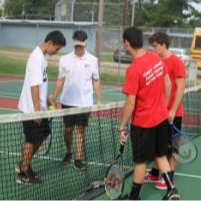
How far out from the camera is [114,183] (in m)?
6.24

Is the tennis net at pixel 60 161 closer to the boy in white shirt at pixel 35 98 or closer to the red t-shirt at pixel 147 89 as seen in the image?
the boy in white shirt at pixel 35 98

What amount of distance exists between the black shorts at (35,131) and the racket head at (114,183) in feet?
3.61

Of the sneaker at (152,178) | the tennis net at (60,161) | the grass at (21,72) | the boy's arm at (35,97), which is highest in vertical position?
the boy's arm at (35,97)

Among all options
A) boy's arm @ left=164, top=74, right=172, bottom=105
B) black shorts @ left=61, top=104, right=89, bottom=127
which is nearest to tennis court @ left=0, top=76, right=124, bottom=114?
black shorts @ left=61, top=104, right=89, bottom=127

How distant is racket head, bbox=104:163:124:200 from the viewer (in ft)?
20.2

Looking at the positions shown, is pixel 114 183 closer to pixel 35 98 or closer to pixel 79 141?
pixel 35 98

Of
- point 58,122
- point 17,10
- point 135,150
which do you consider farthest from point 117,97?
point 17,10

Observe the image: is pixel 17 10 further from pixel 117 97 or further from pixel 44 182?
pixel 44 182

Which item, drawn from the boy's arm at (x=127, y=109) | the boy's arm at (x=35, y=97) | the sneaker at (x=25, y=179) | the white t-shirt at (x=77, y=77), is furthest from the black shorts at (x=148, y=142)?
the white t-shirt at (x=77, y=77)

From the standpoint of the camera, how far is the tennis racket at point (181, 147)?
715 centimetres

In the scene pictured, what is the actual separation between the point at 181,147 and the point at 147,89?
1.71m

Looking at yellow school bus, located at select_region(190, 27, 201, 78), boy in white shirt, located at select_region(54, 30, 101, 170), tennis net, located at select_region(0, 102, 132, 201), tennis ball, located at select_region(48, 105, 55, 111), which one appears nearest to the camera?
tennis net, located at select_region(0, 102, 132, 201)

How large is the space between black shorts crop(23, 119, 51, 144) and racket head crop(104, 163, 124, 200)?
1.10 meters

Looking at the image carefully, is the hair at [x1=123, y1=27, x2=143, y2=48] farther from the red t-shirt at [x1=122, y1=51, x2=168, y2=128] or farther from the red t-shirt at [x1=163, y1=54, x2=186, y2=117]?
the red t-shirt at [x1=163, y1=54, x2=186, y2=117]
